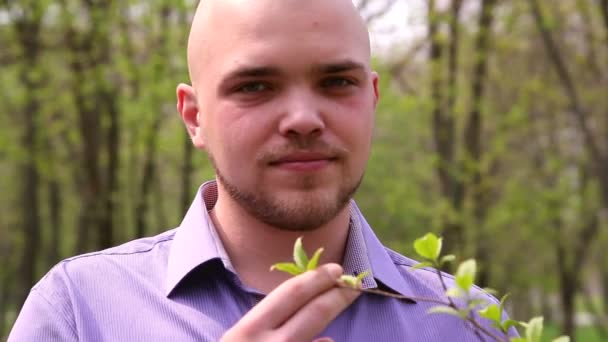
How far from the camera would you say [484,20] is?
15547mm

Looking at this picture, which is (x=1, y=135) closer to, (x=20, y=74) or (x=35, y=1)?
(x=20, y=74)

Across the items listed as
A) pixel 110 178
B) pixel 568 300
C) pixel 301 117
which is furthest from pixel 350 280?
pixel 568 300

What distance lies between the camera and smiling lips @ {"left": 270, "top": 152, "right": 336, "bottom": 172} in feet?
7.79

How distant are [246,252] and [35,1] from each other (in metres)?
12.1

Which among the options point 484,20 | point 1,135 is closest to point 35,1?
point 1,135

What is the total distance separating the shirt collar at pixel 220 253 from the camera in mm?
2576

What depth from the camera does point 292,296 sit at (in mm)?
1809

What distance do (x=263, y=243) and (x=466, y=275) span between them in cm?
111

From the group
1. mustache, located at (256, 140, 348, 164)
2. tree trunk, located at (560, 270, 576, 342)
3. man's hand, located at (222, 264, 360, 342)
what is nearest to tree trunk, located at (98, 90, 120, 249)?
mustache, located at (256, 140, 348, 164)

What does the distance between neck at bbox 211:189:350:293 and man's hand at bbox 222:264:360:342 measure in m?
0.72

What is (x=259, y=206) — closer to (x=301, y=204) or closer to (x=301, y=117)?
(x=301, y=204)

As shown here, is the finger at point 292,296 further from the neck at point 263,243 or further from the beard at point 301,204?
the neck at point 263,243

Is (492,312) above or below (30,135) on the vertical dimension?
above

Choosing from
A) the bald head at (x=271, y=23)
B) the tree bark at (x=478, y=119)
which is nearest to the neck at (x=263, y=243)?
the bald head at (x=271, y=23)
